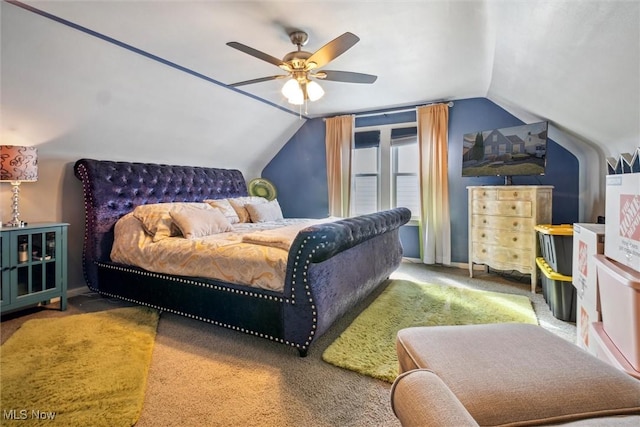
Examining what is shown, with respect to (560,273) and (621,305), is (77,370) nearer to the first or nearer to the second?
(621,305)

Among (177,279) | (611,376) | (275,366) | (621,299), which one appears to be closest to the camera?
(611,376)

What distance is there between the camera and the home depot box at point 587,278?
1.63 m

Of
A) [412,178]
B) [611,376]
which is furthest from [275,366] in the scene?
[412,178]

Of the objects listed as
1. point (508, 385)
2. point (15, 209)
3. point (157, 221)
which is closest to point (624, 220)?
point (508, 385)

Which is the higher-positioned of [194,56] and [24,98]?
[194,56]

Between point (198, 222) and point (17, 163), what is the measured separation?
1.44 m

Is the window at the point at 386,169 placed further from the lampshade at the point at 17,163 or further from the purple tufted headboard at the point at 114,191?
the lampshade at the point at 17,163

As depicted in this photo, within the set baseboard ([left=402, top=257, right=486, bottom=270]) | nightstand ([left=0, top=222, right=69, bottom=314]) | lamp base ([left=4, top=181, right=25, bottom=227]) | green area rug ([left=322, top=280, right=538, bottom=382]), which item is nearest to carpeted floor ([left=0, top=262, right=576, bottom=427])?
green area rug ([left=322, top=280, right=538, bottom=382])

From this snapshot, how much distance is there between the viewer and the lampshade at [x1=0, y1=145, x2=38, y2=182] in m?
2.45

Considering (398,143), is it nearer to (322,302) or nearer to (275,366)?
(322,302)

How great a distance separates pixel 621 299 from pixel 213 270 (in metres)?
2.31

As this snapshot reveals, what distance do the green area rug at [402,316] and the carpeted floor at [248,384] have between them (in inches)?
3.7

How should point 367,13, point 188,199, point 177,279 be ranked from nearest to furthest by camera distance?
point 367,13
point 177,279
point 188,199

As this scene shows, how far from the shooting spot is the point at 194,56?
115 inches
